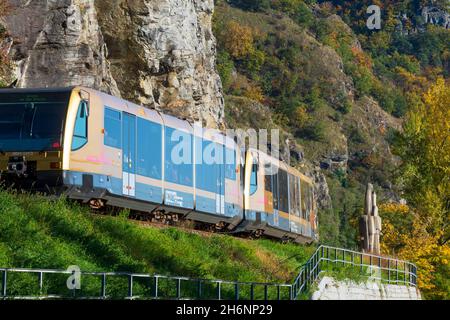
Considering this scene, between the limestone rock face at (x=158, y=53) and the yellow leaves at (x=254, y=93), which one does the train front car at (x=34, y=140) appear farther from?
the yellow leaves at (x=254, y=93)

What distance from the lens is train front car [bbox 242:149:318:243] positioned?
3809 cm

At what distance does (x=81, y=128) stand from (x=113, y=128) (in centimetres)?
170

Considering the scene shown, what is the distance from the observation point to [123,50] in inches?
2152

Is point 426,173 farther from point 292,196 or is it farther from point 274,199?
point 274,199

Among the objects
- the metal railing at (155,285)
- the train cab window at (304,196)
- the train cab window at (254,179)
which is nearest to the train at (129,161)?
the train cab window at (254,179)

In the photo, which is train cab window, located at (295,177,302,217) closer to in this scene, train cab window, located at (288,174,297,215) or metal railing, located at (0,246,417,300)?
train cab window, located at (288,174,297,215)

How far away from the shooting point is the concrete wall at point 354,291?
27.5m

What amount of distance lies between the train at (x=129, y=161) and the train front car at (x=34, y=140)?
2 cm

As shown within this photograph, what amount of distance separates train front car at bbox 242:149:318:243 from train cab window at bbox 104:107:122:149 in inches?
407
